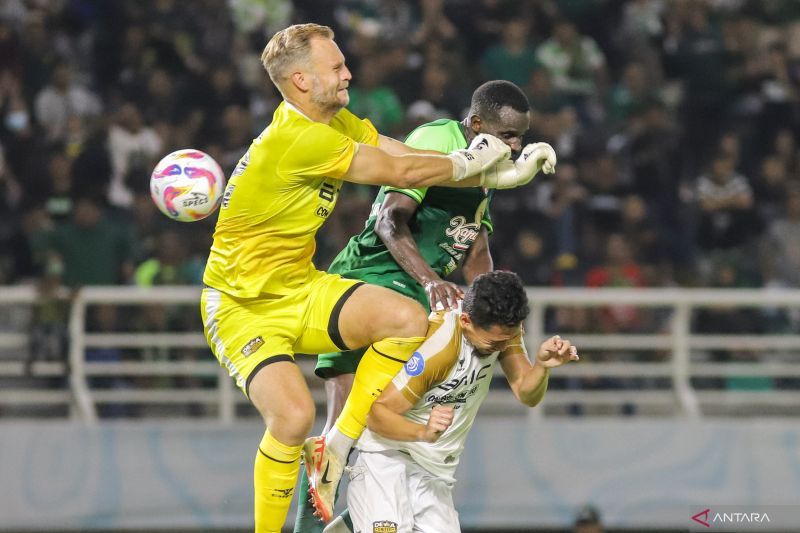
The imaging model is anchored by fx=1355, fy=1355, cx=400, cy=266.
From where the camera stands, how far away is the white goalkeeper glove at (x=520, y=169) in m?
5.40

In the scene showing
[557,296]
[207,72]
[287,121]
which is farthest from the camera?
[207,72]

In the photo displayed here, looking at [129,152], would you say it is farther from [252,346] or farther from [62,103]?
[252,346]

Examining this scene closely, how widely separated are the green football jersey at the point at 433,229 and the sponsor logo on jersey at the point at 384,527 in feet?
3.35

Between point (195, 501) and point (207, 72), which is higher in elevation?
Answer: point (207, 72)

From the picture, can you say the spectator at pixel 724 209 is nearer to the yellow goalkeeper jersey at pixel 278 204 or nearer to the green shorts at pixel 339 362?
the green shorts at pixel 339 362

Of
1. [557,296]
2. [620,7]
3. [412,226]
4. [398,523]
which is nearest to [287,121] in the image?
[412,226]

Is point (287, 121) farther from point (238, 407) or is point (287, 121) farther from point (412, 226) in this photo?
point (238, 407)

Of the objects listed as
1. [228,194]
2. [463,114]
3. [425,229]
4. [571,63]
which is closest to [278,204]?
[228,194]

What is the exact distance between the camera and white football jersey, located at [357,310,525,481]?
5367 millimetres

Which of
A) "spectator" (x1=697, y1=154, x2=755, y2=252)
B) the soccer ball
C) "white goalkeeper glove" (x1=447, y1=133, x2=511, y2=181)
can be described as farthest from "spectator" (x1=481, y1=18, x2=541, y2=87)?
the soccer ball

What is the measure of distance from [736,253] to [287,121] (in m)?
6.36

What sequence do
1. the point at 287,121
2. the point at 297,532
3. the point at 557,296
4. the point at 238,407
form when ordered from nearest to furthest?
the point at 287,121 < the point at 297,532 < the point at 557,296 < the point at 238,407

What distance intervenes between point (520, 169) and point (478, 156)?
0.19 m

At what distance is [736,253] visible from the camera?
35.6 feet
